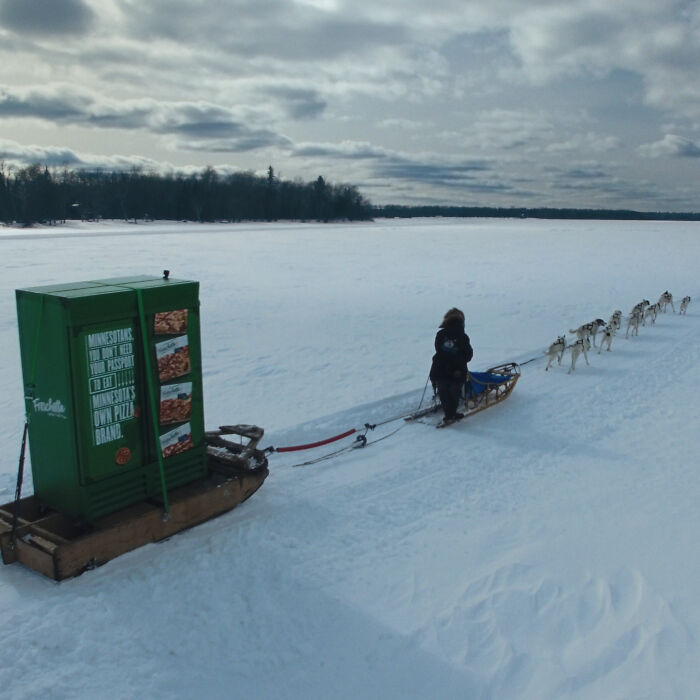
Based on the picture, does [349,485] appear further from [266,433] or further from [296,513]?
[266,433]

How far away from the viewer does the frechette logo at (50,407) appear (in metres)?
3.88

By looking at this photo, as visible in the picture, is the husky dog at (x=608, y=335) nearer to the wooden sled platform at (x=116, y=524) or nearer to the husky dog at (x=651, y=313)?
the husky dog at (x=651, y=313)

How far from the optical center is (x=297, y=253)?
1057 inches

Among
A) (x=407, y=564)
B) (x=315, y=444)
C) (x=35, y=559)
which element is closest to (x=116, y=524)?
(x=35, y=559)

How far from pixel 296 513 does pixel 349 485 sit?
2.07ft

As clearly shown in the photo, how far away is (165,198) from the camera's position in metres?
74.4

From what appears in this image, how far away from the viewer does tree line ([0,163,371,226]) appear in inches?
2537

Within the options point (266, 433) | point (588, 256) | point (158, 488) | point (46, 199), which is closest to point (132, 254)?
point (588, 256)

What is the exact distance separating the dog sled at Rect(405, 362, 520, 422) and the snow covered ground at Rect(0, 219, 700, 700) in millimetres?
162

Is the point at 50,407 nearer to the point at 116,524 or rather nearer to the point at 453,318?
the point at 116,524

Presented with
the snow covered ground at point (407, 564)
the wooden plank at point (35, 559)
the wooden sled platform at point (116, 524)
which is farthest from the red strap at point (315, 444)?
the wooden plank at point (35, 559)

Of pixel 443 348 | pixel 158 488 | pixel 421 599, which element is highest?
pixel 443 348

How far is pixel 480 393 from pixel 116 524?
14.4 ft

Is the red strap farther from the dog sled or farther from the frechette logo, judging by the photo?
the frechette logo
